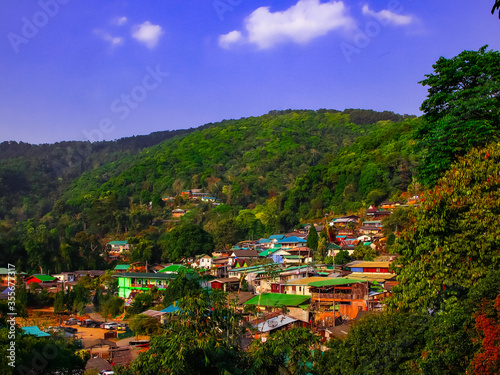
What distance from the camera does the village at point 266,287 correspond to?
16847 millimetres

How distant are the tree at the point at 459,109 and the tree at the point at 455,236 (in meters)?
2.82

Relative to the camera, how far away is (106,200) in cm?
5606

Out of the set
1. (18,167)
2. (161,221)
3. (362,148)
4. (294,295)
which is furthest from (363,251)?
(18,167)

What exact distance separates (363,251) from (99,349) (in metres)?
17.5

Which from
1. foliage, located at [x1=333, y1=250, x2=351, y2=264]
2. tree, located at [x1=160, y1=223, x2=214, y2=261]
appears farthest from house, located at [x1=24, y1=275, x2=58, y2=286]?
foliage, located at [x1=333, y1=250, x2=351, y2=264]

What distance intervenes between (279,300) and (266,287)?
4.49 meters

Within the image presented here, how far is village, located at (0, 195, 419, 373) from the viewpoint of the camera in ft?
55.3

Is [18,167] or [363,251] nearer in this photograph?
[363,251]

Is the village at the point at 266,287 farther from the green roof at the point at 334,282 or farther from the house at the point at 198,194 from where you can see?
the house at the point at 198,194

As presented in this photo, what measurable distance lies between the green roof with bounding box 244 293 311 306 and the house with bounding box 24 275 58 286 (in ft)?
54.7

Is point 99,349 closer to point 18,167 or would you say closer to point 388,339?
point 388,339

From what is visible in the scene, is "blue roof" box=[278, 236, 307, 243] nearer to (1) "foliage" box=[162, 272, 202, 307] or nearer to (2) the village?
(2) the village

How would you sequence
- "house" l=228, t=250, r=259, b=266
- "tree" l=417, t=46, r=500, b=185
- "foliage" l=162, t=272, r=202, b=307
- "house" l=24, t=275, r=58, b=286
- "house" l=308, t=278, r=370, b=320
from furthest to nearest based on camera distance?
"house" l=228, t=250, r=259, b=266 < "house" l=24, t=275, r=58, b=286 < "foliage" l=162, t=272, r=202, b=307 < "house" l=308, t=278, r=370, b=320 < "tree" l=417, t=46, r=500, b=185

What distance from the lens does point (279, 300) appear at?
67.7 ft
